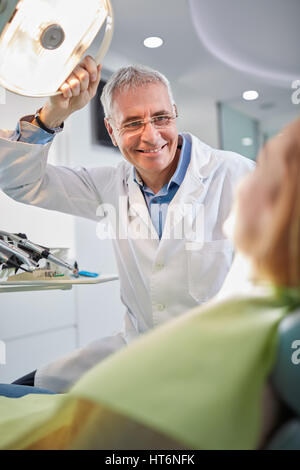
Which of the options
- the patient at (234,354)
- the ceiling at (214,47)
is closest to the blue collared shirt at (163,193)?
the patient at (234,354)

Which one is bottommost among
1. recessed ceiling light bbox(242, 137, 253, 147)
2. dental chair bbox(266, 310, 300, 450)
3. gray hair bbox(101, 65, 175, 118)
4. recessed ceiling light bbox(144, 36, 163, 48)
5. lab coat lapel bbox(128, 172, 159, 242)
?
dental chair bbox(266, 310, 300, 450)

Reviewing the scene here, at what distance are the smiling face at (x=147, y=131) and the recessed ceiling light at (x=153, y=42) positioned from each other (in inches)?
71.3

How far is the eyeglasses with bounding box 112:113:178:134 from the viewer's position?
137 centimetres

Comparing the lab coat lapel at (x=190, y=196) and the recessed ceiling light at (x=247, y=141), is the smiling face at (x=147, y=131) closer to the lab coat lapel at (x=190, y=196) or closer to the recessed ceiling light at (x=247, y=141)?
the lab coat lapel at (x=190, y=196)

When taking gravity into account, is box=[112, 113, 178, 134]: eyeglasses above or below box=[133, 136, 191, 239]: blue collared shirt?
above

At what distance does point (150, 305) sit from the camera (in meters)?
1.35

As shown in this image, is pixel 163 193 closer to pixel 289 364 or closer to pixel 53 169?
pixel 53 169

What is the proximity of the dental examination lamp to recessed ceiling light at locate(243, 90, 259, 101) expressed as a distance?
3.51 metres

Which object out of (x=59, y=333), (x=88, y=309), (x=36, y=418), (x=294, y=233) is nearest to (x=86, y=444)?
(x=36, y=418)

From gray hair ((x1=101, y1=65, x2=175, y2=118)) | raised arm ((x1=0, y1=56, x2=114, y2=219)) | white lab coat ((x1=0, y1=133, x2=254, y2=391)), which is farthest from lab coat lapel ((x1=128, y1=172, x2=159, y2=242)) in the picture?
gray hair ((x1=101, y1=65, x2=175, y2=118))

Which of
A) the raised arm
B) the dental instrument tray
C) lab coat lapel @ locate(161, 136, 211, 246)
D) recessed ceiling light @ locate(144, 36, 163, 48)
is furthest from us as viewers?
recessed ceiling light @ locate(144, 36, 163, 48)

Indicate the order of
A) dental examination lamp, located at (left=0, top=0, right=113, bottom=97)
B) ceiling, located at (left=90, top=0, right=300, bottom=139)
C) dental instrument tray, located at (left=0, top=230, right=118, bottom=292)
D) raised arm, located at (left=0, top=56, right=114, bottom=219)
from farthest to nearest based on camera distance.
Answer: ceiling, located at (left=90, top=0, right=300, bottom=139)
dental instrument tray, located at (left=0, top=230, right=118, bottom=292)
raised arm, located at (left=0, top=56, right=114, bottom=219)
dental examination lamp, located at (left=0, top=0, right=113, bottom=97)

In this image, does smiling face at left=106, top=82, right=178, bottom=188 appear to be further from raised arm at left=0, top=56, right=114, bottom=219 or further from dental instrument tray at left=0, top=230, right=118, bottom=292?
dental instrument tray at left=0, top=230, right=118, bottom=292

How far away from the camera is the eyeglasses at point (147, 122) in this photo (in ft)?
4.48
